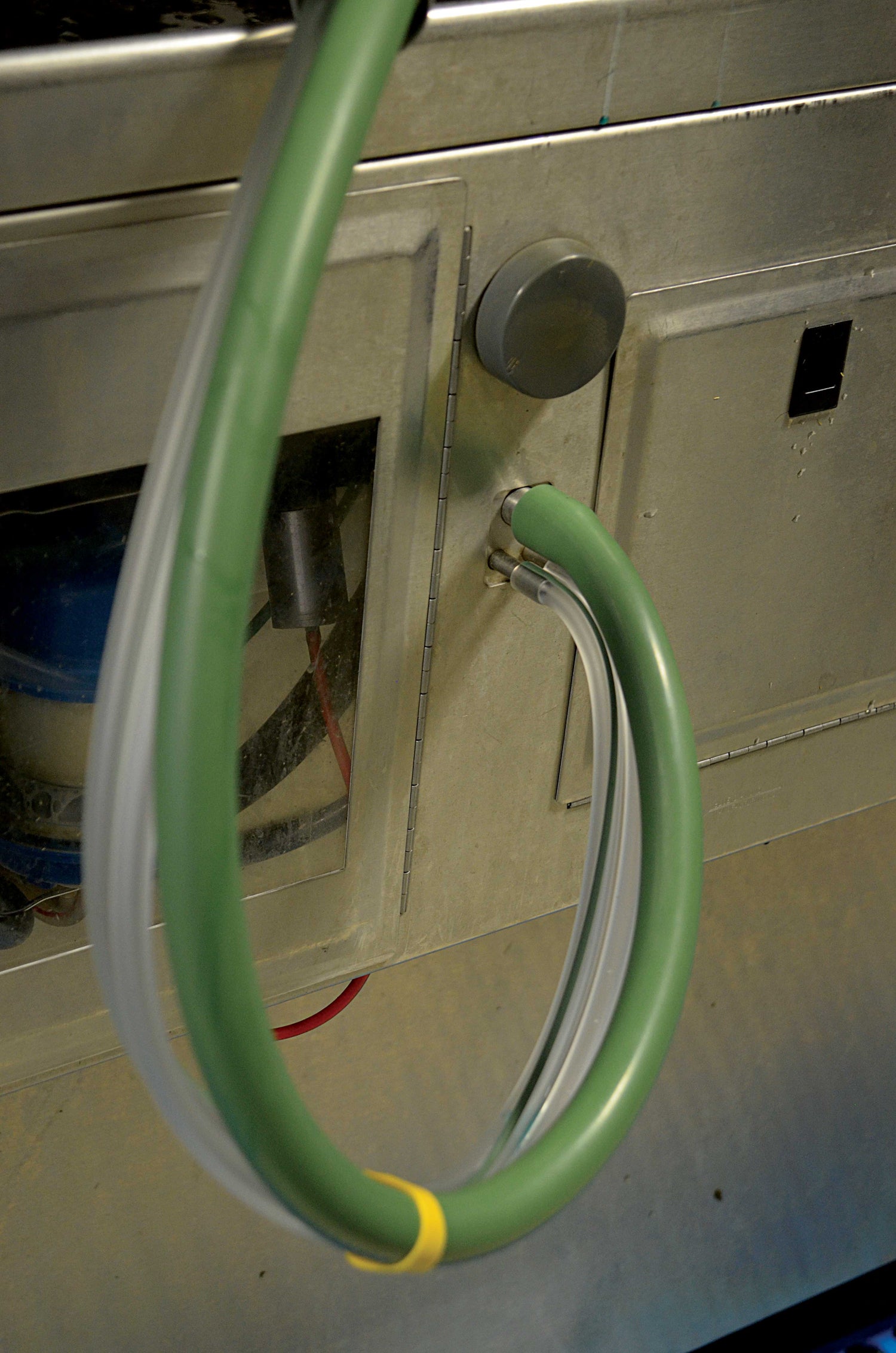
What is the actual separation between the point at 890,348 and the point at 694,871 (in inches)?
12.2

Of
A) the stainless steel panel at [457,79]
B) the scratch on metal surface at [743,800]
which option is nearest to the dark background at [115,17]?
the stainless steel panel at [457,79]

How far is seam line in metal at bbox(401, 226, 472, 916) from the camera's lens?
1.70 feet

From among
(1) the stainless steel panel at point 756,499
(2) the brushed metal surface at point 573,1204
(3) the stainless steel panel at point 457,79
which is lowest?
(2) the brushed metal surface at point 573,1204

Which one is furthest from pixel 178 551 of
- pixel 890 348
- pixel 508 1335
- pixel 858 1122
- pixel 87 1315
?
pixel 858 1122

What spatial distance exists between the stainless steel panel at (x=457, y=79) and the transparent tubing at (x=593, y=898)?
199 mm

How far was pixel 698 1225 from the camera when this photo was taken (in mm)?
1214

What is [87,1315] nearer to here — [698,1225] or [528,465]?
[698,1225]

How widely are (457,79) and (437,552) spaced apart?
0.64 feet

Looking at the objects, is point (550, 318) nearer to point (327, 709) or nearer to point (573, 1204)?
point (327, 709)

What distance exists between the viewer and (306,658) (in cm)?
59

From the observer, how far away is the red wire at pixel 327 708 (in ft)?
1.93

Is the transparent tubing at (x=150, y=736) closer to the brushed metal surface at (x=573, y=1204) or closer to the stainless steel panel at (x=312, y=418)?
the stainless steel panel at (x=312, y=418)

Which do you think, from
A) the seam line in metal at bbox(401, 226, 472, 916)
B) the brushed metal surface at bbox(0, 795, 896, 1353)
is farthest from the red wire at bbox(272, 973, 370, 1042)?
the seam line in metal at bbox(401, 226, 472, 916)

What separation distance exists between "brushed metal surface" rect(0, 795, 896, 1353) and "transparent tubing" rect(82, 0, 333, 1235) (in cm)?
55
